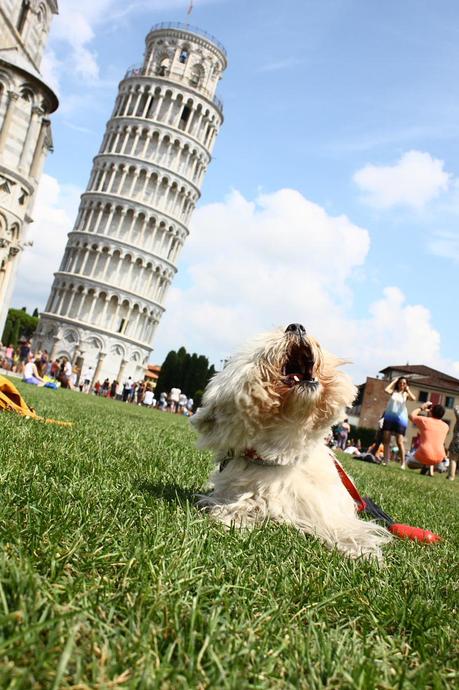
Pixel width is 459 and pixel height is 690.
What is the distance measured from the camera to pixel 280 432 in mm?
2805

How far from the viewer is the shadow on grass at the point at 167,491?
3271 mm

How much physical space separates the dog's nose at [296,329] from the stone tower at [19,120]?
27348mm

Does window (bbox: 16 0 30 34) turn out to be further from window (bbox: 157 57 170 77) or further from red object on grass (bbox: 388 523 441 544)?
window (bbox: 157 57 170 77)

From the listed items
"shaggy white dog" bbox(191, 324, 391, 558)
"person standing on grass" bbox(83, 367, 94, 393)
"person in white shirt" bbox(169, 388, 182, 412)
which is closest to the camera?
"shaggy white dog" bbox(191, 324, 391, 558)

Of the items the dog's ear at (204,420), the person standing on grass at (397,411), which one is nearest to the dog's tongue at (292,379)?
the dog's ear at (204,420)

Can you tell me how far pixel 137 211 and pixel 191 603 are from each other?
73.6 m

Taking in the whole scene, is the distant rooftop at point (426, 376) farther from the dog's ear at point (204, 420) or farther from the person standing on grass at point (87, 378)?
the dog's ear at point (204, 420)

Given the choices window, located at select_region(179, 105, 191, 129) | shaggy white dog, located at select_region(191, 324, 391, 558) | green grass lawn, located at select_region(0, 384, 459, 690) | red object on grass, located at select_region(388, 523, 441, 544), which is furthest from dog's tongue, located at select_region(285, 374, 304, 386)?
window, located at select_region(179, 105, 191, 129)

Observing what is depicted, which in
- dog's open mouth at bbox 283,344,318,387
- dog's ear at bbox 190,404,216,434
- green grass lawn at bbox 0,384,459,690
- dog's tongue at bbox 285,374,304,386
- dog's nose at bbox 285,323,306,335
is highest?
dog's nose at bbox 285,323,306,335

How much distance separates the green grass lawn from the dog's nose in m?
0.87

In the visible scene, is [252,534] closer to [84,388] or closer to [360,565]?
[360,565]

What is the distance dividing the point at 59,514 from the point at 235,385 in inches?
34.9

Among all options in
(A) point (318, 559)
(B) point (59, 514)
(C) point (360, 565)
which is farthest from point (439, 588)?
(B) point (59, 514)

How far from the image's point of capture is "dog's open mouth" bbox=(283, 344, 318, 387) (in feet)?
9.02
